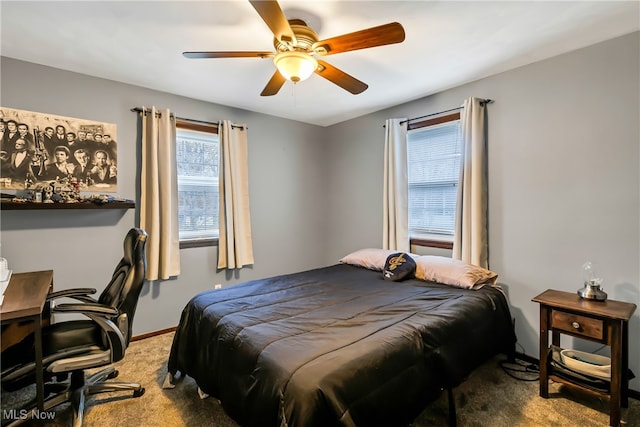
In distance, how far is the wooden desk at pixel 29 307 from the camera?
1487mm

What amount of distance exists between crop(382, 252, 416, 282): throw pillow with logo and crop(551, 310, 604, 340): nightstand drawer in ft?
3.56

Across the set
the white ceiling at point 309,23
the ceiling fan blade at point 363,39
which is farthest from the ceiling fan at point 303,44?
the white ceiling at point 309,23

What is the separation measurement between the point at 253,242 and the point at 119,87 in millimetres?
2174

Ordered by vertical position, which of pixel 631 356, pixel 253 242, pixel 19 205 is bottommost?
pixel 631 356

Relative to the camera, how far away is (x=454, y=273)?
2.63 meters

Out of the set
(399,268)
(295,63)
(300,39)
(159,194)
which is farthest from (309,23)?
(159,194)

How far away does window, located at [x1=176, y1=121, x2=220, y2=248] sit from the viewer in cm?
343

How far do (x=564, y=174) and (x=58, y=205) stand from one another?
413 centimetres

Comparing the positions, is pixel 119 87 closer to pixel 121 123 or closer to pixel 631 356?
pixel 121 123

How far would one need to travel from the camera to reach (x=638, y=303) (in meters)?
2.13

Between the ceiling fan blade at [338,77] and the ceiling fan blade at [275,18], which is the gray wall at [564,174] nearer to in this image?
the ceiling fan blade at [338,77]

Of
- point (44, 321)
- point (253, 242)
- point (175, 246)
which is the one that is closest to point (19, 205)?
point (44, 321)

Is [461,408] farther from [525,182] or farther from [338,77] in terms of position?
[338,77]

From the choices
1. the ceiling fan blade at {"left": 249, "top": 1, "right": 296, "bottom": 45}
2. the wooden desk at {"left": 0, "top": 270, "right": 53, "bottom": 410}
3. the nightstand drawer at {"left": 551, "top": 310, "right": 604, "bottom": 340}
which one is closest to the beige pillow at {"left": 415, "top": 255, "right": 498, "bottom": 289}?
the nightstand drawer at {"left": 551, "top": 310, "right": 604, "bottom": 340}
